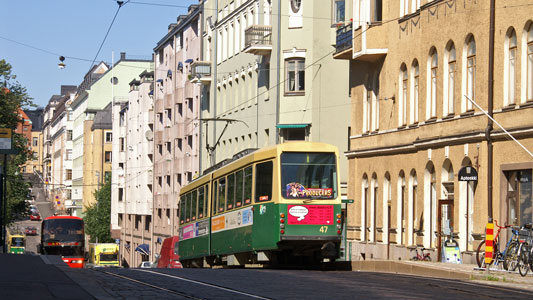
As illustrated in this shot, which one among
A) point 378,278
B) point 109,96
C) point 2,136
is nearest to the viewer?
point 378,278

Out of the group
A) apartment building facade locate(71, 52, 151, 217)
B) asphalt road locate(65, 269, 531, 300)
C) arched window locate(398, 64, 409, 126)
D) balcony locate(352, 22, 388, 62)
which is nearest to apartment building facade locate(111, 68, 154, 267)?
apartment building facade locate(71, 52, 151, 217)

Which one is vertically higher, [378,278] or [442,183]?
[442,183]

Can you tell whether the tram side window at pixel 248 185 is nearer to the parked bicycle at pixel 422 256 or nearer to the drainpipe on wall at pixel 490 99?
the drainpipe on wall at pixel 490 99

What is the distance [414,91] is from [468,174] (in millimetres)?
7894

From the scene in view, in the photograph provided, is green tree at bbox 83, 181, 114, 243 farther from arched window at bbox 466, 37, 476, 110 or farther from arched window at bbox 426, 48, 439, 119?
arched window at bbox 466, 37, 476, 110

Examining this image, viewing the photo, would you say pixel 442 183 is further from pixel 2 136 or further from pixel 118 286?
pixel 2 136

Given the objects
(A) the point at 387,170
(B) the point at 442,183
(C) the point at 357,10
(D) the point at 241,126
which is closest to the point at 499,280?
(B) the point at 442,183

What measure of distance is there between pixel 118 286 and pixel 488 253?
9.79 m

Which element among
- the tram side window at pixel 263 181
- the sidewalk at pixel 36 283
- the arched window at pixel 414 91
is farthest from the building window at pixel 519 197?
Result: the sidewalk at pixel 36 283

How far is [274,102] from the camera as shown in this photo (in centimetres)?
5697

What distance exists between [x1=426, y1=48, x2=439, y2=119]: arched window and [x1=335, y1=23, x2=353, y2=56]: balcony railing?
692cm

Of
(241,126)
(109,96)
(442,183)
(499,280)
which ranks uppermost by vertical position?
(109,96)

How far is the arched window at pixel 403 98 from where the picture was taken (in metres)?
40.8

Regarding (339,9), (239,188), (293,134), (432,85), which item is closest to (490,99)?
(432,85)
